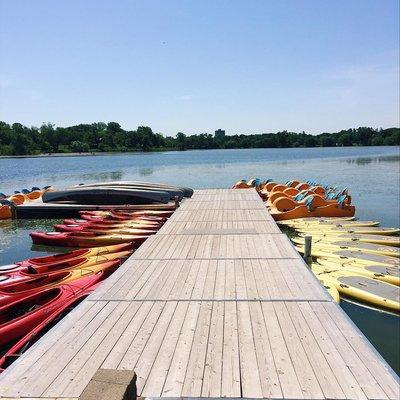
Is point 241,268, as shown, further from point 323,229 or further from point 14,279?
point 323,229

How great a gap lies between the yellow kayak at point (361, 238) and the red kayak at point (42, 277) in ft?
25.2

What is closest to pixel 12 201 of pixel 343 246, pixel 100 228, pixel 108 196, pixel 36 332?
pixel 108 196

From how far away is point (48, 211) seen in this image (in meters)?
20.0

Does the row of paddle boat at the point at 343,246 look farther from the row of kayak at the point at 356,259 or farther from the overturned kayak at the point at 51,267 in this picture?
the overturned kayak at the point at 51,267

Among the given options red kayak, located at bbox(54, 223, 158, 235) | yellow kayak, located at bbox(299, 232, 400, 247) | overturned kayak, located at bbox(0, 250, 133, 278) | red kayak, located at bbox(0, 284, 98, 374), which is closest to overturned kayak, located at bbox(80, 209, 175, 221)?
red kayak, located at bbox(54, 223, 158, 235)

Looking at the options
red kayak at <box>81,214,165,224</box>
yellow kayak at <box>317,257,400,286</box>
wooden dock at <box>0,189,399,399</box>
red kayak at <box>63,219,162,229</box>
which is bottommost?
yellow kayak at <box>317,257,400,286</box>

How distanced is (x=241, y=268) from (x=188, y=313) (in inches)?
88.0

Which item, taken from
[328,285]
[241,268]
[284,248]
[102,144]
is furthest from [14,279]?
[102,144]

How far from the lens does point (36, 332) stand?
6.47m

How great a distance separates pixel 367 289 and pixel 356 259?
7.00ft

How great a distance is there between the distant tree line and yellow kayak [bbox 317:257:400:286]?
4691 inches

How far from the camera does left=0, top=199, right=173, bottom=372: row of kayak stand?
710 centimetres

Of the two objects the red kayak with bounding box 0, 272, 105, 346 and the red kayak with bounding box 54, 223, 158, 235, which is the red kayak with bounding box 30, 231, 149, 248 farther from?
the red kayak with bounding box 0, 272, 105, 346

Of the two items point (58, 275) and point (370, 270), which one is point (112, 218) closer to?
point (58, 275)
